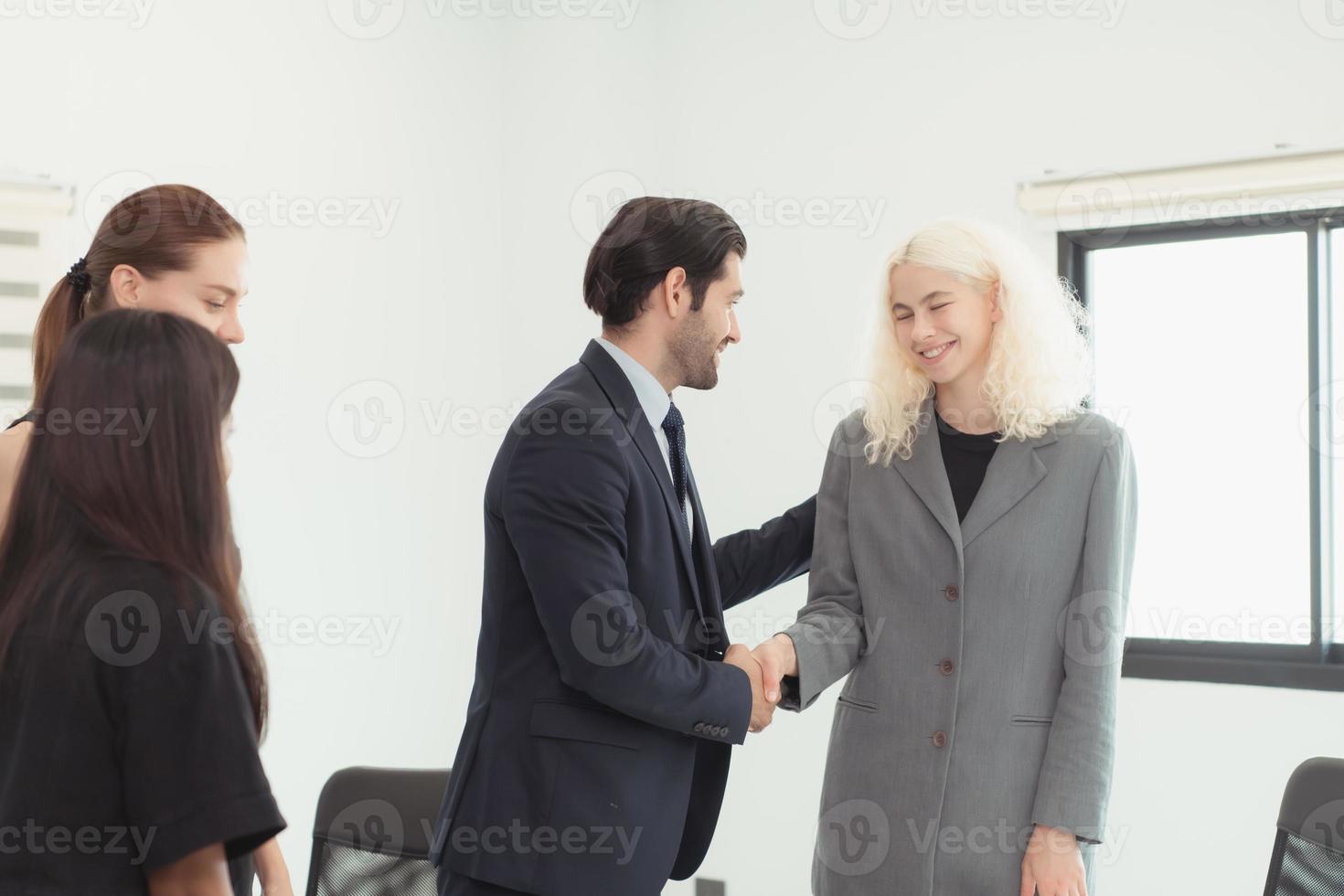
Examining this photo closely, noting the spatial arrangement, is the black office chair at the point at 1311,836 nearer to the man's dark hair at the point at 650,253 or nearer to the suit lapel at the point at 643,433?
the suit lapel at the point at 643,433

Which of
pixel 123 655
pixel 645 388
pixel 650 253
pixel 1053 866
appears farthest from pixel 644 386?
pixel 123 655

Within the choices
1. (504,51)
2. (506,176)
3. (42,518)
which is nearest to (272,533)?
(506,176)

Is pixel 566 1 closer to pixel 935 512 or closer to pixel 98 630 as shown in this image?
pixel 935 512

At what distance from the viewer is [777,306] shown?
3871mm

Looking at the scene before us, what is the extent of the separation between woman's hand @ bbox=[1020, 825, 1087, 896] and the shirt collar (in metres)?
0.83

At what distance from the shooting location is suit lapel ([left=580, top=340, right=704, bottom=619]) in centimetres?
185

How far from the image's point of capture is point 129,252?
1.70 metres

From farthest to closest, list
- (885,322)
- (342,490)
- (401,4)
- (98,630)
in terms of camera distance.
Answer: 1. (401,4)
2. (342,490)
3. (885,322)
4. (98,630)

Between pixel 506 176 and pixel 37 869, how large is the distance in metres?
3.25

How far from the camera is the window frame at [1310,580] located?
3123 millimetres

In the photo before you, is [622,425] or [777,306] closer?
[622,425]

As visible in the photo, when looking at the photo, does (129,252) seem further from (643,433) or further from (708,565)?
(708,565)

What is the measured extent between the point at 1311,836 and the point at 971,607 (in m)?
0.54

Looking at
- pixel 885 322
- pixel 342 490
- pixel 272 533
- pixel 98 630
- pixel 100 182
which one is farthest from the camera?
pixel 342 490
